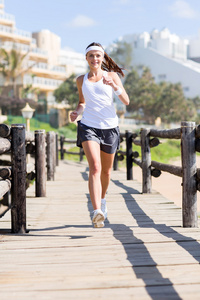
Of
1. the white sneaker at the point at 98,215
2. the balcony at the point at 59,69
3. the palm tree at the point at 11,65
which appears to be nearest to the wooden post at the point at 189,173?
the white sneaker at the point at 98,215

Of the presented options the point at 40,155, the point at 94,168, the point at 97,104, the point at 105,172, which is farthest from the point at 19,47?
the point at 94,168

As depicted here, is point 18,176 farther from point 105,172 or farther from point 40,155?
point 40,155

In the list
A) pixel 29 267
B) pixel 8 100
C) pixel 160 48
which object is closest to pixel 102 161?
pixel 29 267

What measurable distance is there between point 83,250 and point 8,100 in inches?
1564

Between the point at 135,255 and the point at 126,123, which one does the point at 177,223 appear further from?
the point at 126,123

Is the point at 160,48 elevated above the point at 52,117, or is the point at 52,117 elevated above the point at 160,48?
the point at 160,48

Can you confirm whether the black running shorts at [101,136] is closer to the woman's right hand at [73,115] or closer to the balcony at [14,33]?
the woman's right hand at [73,115]

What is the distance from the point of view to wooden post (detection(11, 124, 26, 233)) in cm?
443

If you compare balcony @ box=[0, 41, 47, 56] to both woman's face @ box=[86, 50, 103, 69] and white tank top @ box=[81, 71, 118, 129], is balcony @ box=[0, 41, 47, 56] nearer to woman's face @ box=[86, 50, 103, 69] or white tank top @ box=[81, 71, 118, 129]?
woman's face @ box=[86, 50, 103, 69]

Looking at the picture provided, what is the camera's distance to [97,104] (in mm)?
4320

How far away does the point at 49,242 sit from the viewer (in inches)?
159

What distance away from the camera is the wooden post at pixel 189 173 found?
15.1 feet

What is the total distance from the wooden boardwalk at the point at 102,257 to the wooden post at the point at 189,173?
17 centimetres

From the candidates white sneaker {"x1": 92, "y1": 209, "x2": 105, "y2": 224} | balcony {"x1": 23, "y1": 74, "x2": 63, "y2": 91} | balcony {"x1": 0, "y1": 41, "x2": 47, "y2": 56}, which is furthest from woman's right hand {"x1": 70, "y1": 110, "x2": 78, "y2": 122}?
balcony {"x1": 23, "y1": 74, "x2": 63, "y2": 91}
